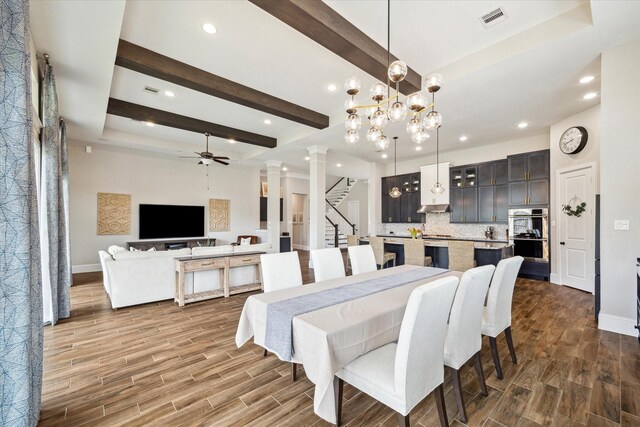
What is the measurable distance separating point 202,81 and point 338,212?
8.85 m

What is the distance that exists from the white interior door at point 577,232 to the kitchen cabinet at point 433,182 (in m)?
2.33

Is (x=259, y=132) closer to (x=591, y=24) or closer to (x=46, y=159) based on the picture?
(x=46, y=159)

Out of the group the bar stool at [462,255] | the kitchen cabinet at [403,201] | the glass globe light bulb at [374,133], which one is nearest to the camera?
the glass globe light bulb at [374,133]

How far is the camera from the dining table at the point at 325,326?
1.44 meters

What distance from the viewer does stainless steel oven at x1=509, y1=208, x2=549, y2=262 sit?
5477 mm

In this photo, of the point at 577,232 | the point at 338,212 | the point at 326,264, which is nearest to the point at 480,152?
the point at 577,232

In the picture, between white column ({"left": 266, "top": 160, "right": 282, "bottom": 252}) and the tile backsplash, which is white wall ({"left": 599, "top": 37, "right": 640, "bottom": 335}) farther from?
white column ({"left": 266, "top": 160, "right": 282, "bottom": 252})

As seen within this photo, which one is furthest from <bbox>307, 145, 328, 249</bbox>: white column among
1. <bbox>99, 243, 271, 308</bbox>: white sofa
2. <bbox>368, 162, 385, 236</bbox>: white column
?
<bbox>99, 243, 271, 308</bbox>: white sofa

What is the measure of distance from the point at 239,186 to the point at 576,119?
8512 mm

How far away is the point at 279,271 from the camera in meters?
2.61

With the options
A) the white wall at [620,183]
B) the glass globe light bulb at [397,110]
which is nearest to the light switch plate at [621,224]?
the white wall at [620,183]

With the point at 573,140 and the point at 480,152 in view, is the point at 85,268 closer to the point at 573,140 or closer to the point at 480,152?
the point at 480,152

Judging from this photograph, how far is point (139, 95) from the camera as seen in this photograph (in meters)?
4.46

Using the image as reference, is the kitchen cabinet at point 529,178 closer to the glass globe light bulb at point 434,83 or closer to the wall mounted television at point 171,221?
the glass globe light bulb at point 434,83
